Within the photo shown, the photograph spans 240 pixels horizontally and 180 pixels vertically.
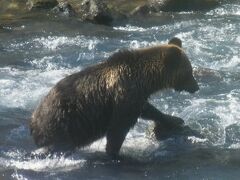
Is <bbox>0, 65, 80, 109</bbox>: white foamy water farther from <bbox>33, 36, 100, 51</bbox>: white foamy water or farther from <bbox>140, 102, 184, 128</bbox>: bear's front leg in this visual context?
<bbox>140, 102, 184, 128</bbox>: bear's front leg

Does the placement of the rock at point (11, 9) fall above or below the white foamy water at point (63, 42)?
above

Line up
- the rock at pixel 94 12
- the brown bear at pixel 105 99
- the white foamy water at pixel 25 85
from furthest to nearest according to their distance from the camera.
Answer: the rock at pixel 94 12
the white foamy water at pixel 25 85
the brown bear at pixel 105 99

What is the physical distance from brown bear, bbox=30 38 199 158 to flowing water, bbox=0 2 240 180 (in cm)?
36

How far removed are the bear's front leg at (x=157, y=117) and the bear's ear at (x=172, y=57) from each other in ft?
2.46

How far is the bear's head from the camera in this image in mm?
9245

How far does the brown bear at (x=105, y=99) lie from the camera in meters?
8.93

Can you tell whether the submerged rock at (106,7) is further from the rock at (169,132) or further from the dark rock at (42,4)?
the rock at (169,132)

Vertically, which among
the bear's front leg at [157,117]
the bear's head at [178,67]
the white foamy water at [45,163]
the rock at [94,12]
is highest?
the rock at [94,12]

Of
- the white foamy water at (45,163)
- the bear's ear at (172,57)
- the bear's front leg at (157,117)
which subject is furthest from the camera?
the bear's front leg at (157,117)

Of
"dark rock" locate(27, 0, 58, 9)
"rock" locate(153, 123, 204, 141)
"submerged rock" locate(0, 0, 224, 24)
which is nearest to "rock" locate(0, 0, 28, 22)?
"submerged rock" locate(0, 0, 224, 24)

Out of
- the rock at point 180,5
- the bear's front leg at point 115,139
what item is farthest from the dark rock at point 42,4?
the bear's front leg at point 115,139

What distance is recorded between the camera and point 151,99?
12.2 m

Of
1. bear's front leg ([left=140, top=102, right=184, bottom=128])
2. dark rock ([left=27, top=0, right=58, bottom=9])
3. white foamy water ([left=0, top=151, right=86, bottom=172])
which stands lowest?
white foamy water ([left=0, top=151, right=86, bottom=172])

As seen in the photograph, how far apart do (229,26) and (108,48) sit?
153 inches
